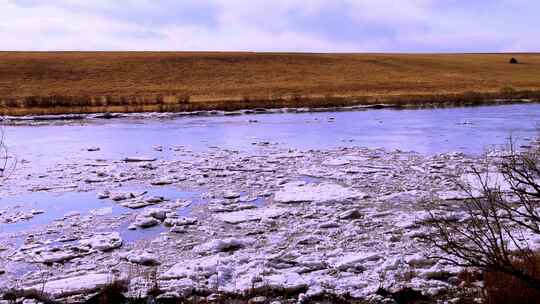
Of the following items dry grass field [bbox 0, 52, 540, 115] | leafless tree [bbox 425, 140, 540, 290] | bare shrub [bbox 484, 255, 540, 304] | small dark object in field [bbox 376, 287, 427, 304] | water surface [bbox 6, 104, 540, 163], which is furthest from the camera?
dry grass field [bbox 0, 52, 540, 115]

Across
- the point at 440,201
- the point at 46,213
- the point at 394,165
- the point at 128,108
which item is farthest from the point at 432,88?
the point at 46,213

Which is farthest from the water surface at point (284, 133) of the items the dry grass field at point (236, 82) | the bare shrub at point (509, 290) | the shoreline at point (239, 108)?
the bare shrub at point (509, 290)

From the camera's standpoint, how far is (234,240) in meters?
6.25

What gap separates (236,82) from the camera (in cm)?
4153

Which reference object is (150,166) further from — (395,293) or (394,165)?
(395,293)

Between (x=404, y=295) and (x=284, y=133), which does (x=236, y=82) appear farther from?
(x=404, y=295)

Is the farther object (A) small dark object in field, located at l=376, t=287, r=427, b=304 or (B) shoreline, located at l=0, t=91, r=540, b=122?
(B) shoreline, located at l=0, t=91, r=540, b=122

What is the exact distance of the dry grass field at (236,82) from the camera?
29.5 metres

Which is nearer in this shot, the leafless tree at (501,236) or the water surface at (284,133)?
the leafless tree at (501,236)

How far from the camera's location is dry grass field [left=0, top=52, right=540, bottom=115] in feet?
96.7

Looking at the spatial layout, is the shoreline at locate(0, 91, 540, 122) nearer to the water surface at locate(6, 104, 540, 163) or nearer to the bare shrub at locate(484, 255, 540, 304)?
the water surface at locate(6, 104, 540, 163)

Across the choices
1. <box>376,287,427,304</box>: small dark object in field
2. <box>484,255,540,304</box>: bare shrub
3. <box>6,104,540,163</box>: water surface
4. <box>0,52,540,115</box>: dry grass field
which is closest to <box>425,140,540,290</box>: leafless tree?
<box>484,255,540,304</box>: bare shrub

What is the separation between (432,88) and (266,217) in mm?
33012

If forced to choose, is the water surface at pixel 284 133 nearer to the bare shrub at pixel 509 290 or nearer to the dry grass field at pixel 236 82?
the dry grass field at pixel 236 82
